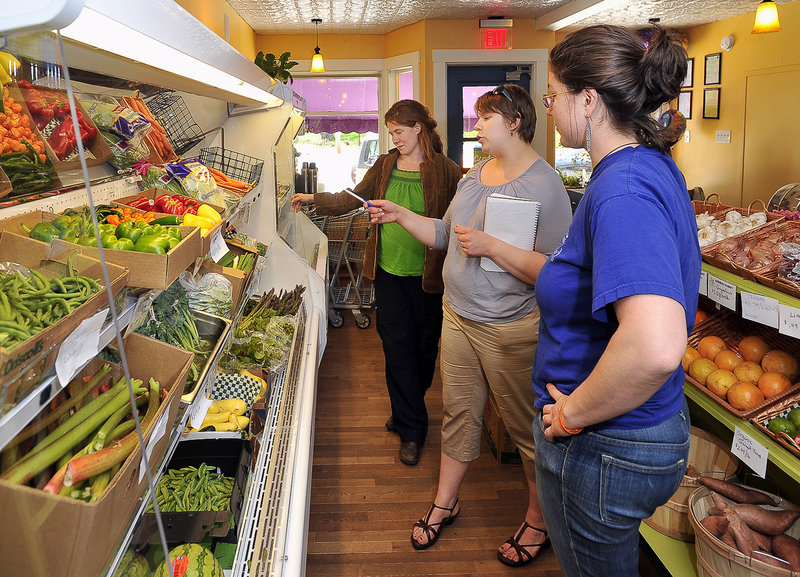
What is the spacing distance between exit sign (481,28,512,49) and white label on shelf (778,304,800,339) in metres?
6.46

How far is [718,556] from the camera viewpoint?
2.06 m

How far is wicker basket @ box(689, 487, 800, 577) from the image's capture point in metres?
1.95

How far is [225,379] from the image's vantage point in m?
2.52

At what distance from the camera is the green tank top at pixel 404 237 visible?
348 centimetres

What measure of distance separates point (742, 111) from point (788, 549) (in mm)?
7429

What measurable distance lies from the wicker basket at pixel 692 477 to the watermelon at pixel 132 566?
1797 mm

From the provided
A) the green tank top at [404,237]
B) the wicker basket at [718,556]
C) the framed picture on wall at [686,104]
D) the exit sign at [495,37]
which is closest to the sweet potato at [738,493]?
the wicker basket at [718,556]

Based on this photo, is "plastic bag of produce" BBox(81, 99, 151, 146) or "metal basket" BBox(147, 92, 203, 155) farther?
"metal basket" BBox(147, 92, 203, 155)

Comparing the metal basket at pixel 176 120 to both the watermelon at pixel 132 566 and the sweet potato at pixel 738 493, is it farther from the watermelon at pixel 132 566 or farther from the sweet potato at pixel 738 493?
the sweet potato at pixel 738 493

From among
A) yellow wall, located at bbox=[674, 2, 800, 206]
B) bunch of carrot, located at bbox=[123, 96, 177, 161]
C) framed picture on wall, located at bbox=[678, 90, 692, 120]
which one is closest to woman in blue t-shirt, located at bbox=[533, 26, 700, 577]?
bunch of carrot, located at bbox=[123, 96, 177, 161]

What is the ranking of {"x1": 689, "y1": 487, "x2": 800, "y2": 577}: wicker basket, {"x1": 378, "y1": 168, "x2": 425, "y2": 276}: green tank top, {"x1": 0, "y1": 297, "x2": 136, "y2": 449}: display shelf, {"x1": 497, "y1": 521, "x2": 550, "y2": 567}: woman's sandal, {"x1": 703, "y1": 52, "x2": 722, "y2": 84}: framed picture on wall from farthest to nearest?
1. {"x1": 703, "y1": 52, "x2": 722, "y2": 84}: framed picture on wall
2. {"x1": 378, "y1": 168, "x2": 425, "y2": 276}: green tank top
3. {"x1": 497, "y1": 521, "x2": 550, "y2": 567}: woman's sandal
4. {"x1": 689, "y1": 487, "x2": 800, "y2": 577}: wicker basket
5. {"x1": 0, "y1": 297, "x2": 136, "y2": 449}: display shelf

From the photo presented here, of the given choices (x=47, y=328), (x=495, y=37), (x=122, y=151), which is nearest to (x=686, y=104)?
(x=495, y=37)

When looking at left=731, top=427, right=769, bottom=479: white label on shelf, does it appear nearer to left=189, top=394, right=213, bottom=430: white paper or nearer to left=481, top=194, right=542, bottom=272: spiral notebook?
left=481, top=194, right=542, bottom=272: spiral notebook

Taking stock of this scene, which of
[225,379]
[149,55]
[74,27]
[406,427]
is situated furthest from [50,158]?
[406,427]
